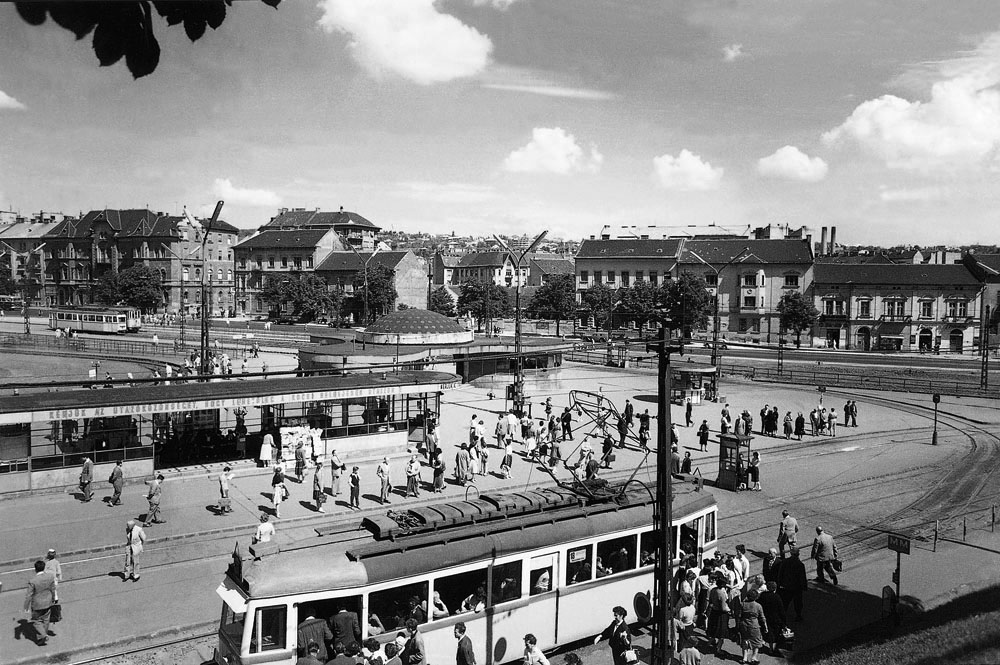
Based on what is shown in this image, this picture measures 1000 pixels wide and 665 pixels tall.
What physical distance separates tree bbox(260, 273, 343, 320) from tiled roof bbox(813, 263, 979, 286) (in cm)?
5481

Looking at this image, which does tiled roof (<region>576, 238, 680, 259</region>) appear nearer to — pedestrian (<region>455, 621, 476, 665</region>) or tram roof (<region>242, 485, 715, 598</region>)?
tram roof (<region>242, 485, 715, 598</region>)

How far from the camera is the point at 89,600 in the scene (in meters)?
14.3

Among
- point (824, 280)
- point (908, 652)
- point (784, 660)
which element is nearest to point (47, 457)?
point (784, 660)

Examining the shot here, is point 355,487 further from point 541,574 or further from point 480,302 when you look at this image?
point 480,302

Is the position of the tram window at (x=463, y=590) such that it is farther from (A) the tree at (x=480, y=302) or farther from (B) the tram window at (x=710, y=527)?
(A) the tree at (x=480, y=302)

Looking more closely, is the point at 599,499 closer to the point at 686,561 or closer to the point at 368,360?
the point at 686,561

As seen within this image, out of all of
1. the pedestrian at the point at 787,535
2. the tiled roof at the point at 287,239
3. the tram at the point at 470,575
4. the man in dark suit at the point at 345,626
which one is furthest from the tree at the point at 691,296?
the man in dark suit at the point at 345,626

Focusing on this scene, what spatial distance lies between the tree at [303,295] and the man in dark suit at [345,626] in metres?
84.5

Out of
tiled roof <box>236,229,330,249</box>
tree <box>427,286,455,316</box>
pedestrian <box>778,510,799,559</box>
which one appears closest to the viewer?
pedestrian <box>778,510,799,559</box>

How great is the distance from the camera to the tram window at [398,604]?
11039 mm

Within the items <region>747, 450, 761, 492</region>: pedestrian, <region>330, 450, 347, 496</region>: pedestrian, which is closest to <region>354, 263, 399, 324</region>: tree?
<region>330, 450, 347, 496</region>: pedestrian

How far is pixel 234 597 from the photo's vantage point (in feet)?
35.0

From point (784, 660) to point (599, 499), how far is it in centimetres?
377

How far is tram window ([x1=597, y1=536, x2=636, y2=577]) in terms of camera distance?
43.2ft
